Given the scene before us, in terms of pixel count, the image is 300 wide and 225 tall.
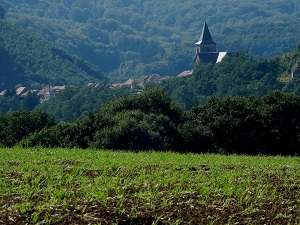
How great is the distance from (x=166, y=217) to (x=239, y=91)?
106 metres

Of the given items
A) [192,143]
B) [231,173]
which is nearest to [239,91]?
[192,143]

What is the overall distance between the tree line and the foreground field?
17.3 metres

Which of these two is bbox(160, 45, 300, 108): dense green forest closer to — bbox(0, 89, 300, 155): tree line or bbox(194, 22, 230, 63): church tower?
bbox(194, 22, 230, 63): church tower

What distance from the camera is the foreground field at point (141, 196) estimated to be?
9.78 m

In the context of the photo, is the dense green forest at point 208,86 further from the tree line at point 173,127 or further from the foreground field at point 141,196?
the foreground field at point 141,196

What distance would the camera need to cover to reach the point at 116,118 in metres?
35.9

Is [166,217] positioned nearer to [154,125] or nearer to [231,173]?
[231,173]

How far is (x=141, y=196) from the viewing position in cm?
1075

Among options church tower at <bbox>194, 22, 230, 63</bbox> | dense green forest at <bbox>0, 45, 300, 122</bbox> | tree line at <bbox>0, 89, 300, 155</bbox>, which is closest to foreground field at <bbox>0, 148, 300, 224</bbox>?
tree line at <bbox>0, 89, 300, 155</bbox>

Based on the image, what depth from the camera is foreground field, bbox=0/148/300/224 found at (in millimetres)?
9781

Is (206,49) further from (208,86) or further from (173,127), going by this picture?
(173,127)

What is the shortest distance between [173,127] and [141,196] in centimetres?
2555

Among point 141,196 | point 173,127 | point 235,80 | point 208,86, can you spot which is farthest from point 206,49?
point 141,196

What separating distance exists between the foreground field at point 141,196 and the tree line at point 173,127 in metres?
17.3
